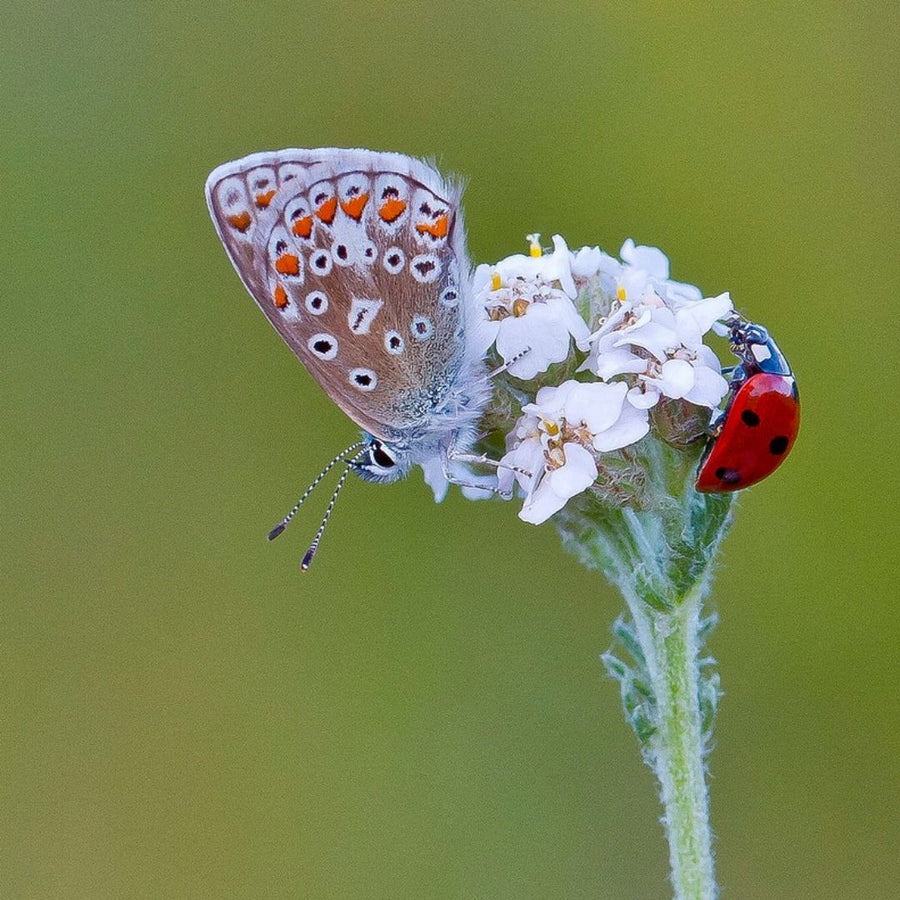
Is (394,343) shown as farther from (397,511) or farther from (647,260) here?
(397,511)

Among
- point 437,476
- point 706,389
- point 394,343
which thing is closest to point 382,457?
point 437,476

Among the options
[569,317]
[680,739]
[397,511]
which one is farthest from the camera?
[397,511]

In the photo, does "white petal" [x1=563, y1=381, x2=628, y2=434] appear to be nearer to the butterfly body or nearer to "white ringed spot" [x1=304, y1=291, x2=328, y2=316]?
the butterfly body

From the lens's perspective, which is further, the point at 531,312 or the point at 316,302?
the point at 316,302

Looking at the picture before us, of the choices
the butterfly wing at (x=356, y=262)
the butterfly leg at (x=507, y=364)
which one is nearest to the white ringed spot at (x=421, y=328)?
the butterfly wing at (x=356, y=262)

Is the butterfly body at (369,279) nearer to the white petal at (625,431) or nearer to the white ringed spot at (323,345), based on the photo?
the white ringed spot at (323,345)

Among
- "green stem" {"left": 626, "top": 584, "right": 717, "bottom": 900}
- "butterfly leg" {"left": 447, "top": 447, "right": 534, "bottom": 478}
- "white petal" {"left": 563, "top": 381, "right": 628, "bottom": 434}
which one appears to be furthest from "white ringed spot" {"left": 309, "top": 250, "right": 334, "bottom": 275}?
"green stem" {"left": 626, "top": 584, "right": 717, "bottom": 900}
